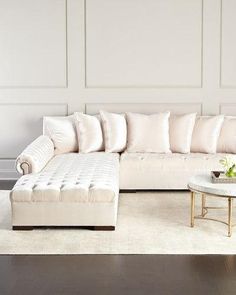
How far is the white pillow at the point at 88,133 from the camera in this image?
583cm

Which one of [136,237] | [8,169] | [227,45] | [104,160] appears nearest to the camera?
[136,237]

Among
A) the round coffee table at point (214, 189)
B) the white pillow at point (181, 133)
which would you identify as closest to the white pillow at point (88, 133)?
the white pillow at point (181, 133)

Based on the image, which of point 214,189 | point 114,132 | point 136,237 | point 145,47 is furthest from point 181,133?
point 136,237

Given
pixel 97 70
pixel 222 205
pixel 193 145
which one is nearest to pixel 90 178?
pixel 222 205

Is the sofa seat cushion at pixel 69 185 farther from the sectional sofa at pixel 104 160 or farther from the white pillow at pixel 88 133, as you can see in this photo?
the white pillow at pixel 88 133

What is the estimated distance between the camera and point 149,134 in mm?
5828

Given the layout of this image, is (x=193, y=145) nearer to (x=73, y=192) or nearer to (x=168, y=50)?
(x=168, y=50)

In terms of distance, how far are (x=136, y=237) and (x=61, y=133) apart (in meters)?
2.26

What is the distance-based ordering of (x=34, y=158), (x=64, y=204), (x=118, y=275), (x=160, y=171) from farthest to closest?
(x=160, y=171)
(x=34, y=158)
(x=64, y=204)
(x=118, y=275)

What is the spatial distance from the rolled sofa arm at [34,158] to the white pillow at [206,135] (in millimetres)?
1589

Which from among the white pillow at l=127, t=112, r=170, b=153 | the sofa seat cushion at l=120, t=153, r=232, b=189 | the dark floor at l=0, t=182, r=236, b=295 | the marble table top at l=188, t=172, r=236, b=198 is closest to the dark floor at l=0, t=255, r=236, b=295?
the dark floor at l=0, t=182, r=236, b=295

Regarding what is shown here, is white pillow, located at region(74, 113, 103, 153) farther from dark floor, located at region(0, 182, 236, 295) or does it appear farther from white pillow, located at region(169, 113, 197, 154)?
dark floor, located at region(0, 182, 236, 295)

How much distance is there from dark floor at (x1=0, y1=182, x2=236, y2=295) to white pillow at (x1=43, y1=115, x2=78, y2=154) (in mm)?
4562

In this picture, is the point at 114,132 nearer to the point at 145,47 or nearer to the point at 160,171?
the point at 160,171
